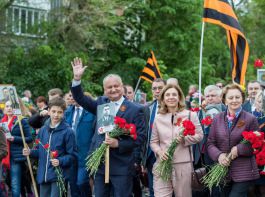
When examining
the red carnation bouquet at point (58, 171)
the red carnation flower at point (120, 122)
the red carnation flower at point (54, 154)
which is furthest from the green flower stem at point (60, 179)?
the red carnation flower at point (120, 122)

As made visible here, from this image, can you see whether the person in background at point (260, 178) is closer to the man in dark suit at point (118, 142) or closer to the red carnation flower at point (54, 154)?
the man in dark suit at point (118, 142)

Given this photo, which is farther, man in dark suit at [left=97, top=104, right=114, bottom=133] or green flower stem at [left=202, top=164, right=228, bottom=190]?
man in dark suit at [left=97, top=104, right=114, bottom=133]

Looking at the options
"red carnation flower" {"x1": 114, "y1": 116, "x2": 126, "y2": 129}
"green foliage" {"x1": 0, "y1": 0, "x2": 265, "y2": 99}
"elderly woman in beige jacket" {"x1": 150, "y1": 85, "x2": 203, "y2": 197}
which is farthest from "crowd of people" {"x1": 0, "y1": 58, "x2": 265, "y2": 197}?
"green foliage" {"x1": 0, "y1": 0, "x2": 265, "y2": 99}

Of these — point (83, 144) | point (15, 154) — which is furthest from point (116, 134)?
point (15, 154)

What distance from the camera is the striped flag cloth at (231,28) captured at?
11453 millimetres

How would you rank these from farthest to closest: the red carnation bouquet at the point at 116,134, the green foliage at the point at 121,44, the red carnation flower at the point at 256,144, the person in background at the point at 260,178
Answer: the green foliage at the point at 121,44 < the person in background at the point at 260,178 < the red carnation bouquet at the point at 116,134 < the red carnation flower at the point at 256,144

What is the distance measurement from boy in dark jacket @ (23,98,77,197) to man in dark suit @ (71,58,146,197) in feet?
2.94

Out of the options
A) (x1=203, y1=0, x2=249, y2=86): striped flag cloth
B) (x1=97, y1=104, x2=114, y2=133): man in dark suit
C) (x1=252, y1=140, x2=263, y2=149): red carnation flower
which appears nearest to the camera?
(x1=252, y1=140, x2=263, y2=149): red carnation flower

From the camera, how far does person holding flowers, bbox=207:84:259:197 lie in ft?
24.7

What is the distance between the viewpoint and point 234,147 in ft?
24.6

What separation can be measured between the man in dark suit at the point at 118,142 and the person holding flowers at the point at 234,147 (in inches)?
38.8

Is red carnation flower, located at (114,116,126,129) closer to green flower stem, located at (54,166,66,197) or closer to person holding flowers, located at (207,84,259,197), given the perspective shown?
person holding flowers, located at (207,84,259,197)

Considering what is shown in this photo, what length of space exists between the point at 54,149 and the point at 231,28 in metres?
4.63

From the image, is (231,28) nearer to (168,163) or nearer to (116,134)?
(168,163)
